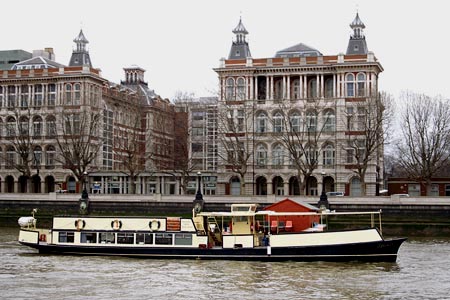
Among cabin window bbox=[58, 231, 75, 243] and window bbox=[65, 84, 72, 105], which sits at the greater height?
window bbox=[65, 84, 72, 105]

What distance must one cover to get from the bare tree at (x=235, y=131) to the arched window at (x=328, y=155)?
934cm

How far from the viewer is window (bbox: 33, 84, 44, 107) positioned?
10806 centimetres

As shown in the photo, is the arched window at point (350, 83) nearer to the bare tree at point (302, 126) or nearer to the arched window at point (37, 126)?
the bare tree at point (302, 126)

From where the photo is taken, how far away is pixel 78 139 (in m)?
99.1

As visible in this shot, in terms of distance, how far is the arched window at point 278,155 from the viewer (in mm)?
100312

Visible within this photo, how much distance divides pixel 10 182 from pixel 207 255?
6906 centimetres

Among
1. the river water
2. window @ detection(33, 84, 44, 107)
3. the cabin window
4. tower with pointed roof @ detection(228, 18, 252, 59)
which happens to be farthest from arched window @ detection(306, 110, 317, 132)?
the cabin window

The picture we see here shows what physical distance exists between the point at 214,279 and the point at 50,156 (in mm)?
72036

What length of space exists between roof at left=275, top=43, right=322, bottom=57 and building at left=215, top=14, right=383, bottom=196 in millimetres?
131

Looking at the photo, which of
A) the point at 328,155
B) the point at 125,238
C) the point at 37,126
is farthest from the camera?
the point at 37,126

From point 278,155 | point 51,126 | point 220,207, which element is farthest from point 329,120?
point 51,126

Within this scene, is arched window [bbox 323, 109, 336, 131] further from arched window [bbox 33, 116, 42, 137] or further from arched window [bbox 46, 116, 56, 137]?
arched window [bbox 33, 116, 42, 137]

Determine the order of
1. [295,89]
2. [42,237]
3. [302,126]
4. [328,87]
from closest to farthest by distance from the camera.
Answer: [42,237] < [302,126] < [328,87] < [295,89]

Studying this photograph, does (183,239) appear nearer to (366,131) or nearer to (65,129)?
(366,131)
